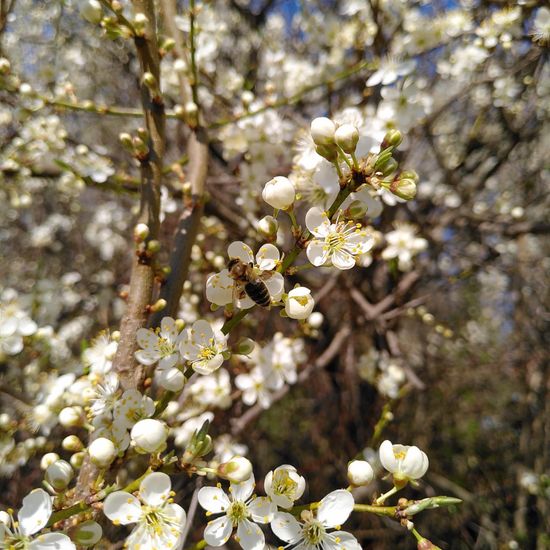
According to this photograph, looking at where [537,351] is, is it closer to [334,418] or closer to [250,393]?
[334,418]

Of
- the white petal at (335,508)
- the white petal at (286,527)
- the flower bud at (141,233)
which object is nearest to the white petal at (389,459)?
the white petal at (335,508)

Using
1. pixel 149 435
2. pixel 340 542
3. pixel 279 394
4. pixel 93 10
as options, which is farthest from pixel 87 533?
pixel 279 394

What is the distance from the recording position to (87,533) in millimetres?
A: 945

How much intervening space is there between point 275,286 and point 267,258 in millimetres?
69

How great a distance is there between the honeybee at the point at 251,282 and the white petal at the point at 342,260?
6.1 inches

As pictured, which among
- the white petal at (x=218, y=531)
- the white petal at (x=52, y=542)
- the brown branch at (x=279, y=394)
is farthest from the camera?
the brown branch at (x=279, y=394)

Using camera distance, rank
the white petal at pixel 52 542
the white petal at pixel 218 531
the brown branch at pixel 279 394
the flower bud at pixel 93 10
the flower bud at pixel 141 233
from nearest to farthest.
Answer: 1. the white petal at pixel 52 542
2. the white petal at pixel 218 531
3. the flower bud at pixel 141 233
4. the flower bud at pixel 93 10
5. the brown branch at pixel 279 394

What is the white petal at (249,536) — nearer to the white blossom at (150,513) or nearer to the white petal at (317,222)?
the white blossom at (150,513)

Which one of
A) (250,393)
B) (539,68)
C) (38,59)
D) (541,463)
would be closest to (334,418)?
(541,463)

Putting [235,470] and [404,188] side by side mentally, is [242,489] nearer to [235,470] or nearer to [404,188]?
[235,470]

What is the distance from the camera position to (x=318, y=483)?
399 centimetres

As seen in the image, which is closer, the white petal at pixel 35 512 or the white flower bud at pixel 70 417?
the white petal at pixel 35 512

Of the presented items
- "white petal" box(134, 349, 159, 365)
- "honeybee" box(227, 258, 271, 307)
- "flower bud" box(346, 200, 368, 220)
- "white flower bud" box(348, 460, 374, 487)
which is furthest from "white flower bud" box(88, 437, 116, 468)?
"flower bud" box(346, 200, 368, 220)

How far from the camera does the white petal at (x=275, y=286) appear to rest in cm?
108
